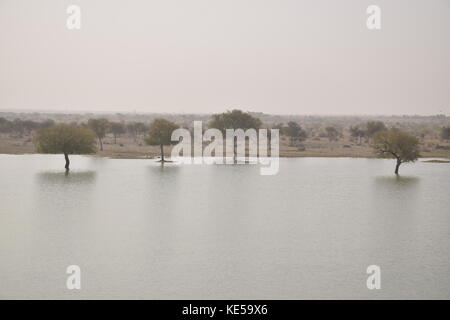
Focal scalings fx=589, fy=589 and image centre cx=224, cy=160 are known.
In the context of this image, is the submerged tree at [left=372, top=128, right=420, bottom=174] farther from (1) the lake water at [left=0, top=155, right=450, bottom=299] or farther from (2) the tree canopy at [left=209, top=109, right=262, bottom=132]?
(2) the tree canopy at [left=209, top=109, right=262, bottom=132]

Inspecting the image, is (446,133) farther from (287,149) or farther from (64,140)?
(64,140)

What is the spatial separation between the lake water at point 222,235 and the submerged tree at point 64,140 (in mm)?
3704

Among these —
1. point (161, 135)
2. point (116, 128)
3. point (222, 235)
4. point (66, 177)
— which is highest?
point (161, 135)

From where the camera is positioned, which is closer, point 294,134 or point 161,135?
point 161,135

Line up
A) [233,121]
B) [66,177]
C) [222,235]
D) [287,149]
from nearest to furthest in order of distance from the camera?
[222,235] → [66,177] → [287,149] → [233,121]

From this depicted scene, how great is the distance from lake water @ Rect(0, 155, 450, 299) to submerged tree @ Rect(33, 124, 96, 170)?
370cm

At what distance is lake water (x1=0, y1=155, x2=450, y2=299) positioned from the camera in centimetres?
3038

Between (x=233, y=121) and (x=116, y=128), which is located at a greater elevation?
(x=233, y=121)

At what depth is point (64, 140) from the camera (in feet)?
254

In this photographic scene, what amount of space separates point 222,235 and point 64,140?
137ft

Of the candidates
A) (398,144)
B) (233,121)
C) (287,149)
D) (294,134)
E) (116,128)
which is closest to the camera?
(398,144)
